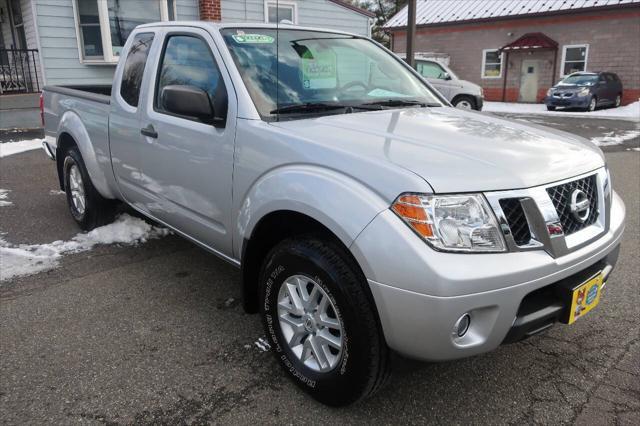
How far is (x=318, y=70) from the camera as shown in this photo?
3273mm

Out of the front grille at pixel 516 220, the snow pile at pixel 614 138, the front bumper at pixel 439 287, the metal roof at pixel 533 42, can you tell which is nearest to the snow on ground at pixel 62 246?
the front bumper at pixel 439 287

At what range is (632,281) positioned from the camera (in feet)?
12.8

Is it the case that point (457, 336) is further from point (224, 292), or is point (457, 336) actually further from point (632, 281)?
point (632, 281)

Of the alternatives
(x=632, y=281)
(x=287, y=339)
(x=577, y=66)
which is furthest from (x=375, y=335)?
(x=577, y=66)

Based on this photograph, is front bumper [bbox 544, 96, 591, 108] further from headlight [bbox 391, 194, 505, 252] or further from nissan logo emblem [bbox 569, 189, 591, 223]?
headlight [bbox 391, 194, 505, 252]

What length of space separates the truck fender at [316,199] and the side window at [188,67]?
0.73m

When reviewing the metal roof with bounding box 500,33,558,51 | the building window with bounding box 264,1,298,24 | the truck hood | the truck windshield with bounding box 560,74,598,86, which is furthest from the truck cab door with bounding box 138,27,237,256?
the metal roof with bounding box 500,33,558,51

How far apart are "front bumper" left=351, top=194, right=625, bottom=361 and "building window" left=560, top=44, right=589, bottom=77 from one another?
2496 cm

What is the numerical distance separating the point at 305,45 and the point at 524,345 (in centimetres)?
228

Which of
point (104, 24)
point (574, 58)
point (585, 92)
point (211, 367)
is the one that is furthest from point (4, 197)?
point (574, 58)

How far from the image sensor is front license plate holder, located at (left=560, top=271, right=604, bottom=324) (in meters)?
2.23

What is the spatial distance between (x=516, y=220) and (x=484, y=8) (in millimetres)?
27222

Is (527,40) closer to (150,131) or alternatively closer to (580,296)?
(150,131)

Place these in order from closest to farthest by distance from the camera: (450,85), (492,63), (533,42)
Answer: (450,85) < (533,42) < (492,63)
